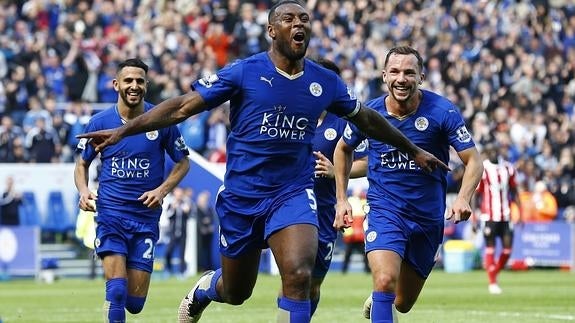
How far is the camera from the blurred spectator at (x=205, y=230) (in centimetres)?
3128

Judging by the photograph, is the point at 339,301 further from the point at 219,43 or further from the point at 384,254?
the point at 219,43

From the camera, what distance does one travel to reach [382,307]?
468 inches

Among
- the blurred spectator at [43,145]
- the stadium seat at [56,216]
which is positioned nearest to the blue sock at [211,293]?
the stadium seat at [56,216]

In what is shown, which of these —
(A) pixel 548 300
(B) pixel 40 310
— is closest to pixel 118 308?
(B) pixel 40 310

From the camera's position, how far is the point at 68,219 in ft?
101

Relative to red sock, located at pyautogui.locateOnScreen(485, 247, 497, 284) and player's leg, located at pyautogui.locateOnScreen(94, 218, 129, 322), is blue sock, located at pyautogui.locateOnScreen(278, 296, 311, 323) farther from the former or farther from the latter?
red sock, located at pyautogui.locateOnScreen(485, 247, 497, 284)

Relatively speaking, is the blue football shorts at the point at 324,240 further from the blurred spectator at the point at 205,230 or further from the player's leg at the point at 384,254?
the blurred spectator at the point at 205,230

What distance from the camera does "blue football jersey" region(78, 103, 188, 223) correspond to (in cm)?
1357

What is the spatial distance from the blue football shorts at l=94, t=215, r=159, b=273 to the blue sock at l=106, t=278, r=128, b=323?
1.21ft

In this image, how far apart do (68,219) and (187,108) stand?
2080 cm

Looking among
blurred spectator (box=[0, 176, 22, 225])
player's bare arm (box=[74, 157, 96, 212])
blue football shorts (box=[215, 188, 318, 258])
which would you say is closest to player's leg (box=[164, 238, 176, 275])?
blurred spectator (box=[0, 176, 22, 225])

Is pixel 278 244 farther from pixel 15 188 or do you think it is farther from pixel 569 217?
pixel 569 217

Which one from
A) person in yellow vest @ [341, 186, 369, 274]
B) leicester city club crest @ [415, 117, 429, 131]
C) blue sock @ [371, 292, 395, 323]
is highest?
leicester city club crest @ [415, 117, 429, 131]

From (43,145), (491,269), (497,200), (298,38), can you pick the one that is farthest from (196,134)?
(298,38)
